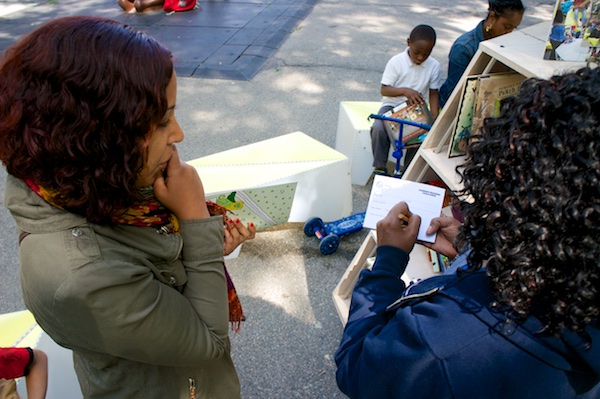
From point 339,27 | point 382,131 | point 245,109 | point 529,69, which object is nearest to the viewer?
point 529,69

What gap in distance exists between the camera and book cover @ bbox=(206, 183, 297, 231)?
98.2 inches

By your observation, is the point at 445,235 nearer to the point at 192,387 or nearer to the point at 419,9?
the point at 192,387

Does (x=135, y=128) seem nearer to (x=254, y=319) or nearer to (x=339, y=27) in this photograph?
(x=254, y=319)

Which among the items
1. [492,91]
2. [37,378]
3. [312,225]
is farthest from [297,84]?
[37,378]

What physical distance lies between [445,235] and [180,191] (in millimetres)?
834

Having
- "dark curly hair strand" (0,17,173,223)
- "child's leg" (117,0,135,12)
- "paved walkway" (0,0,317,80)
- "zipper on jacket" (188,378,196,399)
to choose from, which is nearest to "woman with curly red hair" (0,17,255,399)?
"dark curly hair strand" (0,17,173,223)

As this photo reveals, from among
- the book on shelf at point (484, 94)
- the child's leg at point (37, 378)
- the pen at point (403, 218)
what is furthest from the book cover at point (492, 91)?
the child's leg at point (37, 378)

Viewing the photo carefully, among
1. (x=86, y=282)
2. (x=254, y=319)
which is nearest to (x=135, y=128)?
(x=86, y=282)

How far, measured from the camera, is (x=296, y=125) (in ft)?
13.8

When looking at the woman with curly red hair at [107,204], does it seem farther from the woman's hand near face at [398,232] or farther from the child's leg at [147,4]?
the child's leg at [147,4]

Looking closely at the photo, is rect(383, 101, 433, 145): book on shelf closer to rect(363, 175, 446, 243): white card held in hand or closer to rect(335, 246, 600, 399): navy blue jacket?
rect(363, 175, 446, 243): white card held in hand

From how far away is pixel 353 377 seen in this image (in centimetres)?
97

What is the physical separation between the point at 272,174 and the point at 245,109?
2.06 meters

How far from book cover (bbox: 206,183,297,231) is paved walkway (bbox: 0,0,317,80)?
9.32 ft
